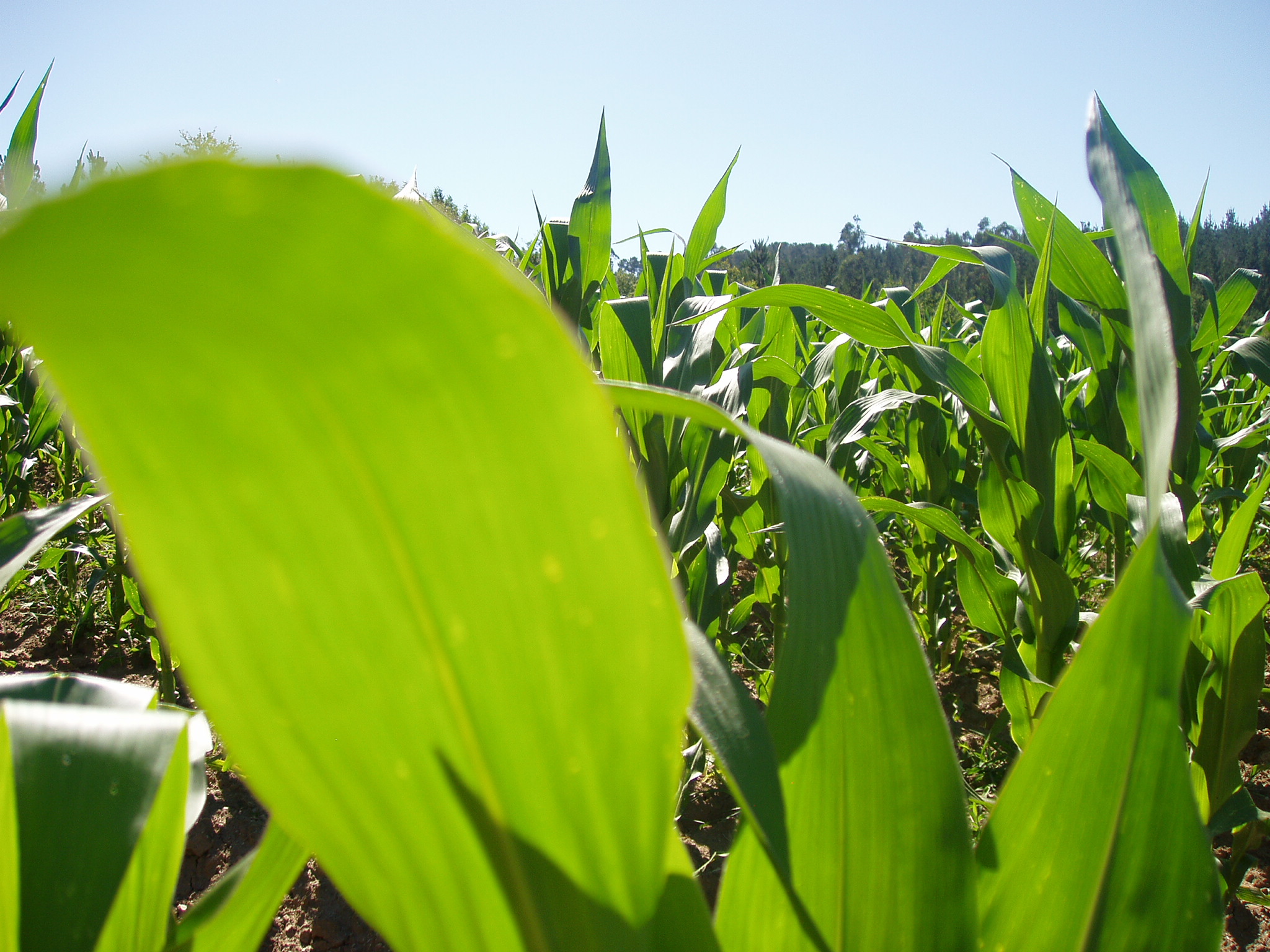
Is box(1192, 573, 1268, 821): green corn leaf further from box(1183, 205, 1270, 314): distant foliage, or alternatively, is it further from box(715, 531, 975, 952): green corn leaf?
box(1183, 205, 1270, 314): distant foliage

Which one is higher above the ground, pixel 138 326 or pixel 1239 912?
pixel 138 326

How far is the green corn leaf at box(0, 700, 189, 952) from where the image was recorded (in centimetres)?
32

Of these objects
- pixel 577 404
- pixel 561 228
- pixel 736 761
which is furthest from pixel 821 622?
pixel 561 228

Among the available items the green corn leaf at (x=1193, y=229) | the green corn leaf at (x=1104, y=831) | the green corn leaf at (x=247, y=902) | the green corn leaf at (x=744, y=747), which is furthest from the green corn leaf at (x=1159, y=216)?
the green corn leaf at (x=247, y=902)

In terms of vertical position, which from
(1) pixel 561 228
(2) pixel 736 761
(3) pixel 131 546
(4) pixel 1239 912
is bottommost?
(4) pixel 1239 912

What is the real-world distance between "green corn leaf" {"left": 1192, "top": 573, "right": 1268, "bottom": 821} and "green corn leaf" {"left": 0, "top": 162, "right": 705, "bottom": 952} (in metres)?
0.86

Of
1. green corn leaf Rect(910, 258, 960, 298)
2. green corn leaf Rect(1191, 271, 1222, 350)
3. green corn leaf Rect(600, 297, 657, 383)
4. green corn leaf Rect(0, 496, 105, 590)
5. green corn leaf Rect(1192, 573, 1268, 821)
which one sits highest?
green corn leaf Rect(910, 258, 960, 298)

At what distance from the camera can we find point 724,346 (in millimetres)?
1925

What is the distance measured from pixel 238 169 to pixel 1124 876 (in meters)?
0.44

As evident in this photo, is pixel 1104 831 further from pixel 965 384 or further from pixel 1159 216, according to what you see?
pixel 1159 216

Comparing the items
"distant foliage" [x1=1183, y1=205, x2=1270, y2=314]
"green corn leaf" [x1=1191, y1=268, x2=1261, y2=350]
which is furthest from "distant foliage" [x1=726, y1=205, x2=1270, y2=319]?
"green corn leaf" [x1=1191, y1=268, x2=1261, y2=350]

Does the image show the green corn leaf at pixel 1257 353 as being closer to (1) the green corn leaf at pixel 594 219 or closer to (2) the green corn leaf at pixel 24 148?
(1) the green corn leaf at pixel 594 219

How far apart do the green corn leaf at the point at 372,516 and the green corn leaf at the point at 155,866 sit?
0.17 m

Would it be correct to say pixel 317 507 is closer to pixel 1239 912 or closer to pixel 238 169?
pixel 238 169
